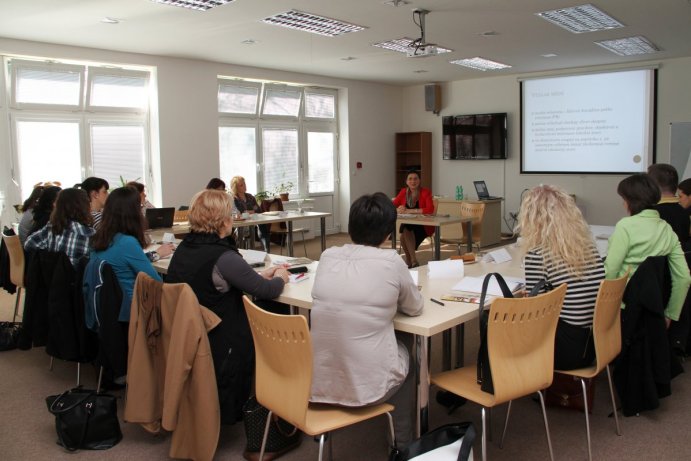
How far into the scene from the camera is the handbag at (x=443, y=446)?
202cm

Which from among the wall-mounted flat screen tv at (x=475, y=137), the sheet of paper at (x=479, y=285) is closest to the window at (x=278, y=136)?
the wall-mounted flat screen tv at (x=475, y=137)

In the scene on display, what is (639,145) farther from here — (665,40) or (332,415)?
(332,415)

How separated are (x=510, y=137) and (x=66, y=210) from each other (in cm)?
831

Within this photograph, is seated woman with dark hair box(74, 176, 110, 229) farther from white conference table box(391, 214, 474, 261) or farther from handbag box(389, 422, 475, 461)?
handbag box(389, 422, 475, 461)

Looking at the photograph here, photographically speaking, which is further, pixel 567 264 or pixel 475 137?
pixel 475 137

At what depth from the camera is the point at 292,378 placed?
2145mm

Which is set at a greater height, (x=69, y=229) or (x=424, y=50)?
(x=424, y=50)

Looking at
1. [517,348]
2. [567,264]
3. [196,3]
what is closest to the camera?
[517,348]

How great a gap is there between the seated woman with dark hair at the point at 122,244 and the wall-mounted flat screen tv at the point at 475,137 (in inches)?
322

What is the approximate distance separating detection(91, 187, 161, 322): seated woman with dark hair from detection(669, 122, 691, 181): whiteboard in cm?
808

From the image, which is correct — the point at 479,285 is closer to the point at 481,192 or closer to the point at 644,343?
the point at 644,343

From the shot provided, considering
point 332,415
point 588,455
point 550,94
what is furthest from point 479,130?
point 332,415

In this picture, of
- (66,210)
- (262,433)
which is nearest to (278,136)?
(66,210)

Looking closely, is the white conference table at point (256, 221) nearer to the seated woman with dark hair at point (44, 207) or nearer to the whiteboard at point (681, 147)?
the seated woman with dark hair at point (44, 207)
